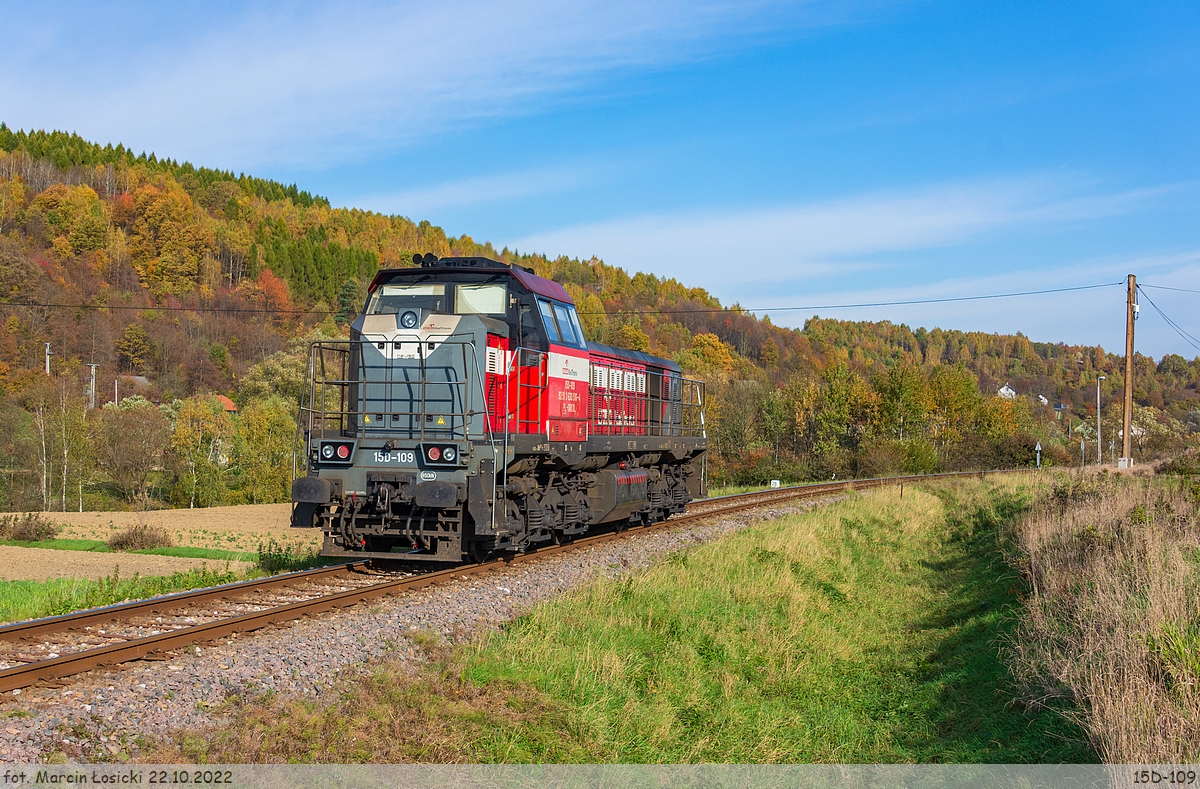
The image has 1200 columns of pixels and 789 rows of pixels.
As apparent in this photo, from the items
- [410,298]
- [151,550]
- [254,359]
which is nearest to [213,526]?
[151,550]

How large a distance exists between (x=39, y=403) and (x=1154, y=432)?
7354 cm

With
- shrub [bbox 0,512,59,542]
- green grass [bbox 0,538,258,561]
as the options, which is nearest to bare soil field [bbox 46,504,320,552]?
shrub [bbox 0,512,59,542]

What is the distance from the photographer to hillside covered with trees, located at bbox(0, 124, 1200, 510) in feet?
169

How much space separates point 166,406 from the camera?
207 feet

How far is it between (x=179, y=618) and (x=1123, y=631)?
8.83 m

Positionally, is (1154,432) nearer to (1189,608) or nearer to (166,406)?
(1189,608)

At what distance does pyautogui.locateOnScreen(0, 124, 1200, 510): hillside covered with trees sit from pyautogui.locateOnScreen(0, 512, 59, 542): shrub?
19.8 metres

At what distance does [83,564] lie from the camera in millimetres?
20453

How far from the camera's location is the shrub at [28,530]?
2728 centimetres

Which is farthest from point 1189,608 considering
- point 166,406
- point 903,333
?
point 903,333

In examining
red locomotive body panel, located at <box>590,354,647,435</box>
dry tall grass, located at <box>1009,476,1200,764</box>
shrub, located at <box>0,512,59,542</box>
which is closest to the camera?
dry tall grass, located at <box>1009,476,1200,764</box>

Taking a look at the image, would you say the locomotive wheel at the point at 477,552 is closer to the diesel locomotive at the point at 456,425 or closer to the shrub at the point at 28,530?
the diesel locomotive at the point at 456,425

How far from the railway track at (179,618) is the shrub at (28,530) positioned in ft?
71.1

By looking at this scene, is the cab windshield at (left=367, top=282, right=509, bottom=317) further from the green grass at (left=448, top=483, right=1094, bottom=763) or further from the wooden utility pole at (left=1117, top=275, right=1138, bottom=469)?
the wooden utility pole at (left=1117, top=275, right=1138, bottom=469)
